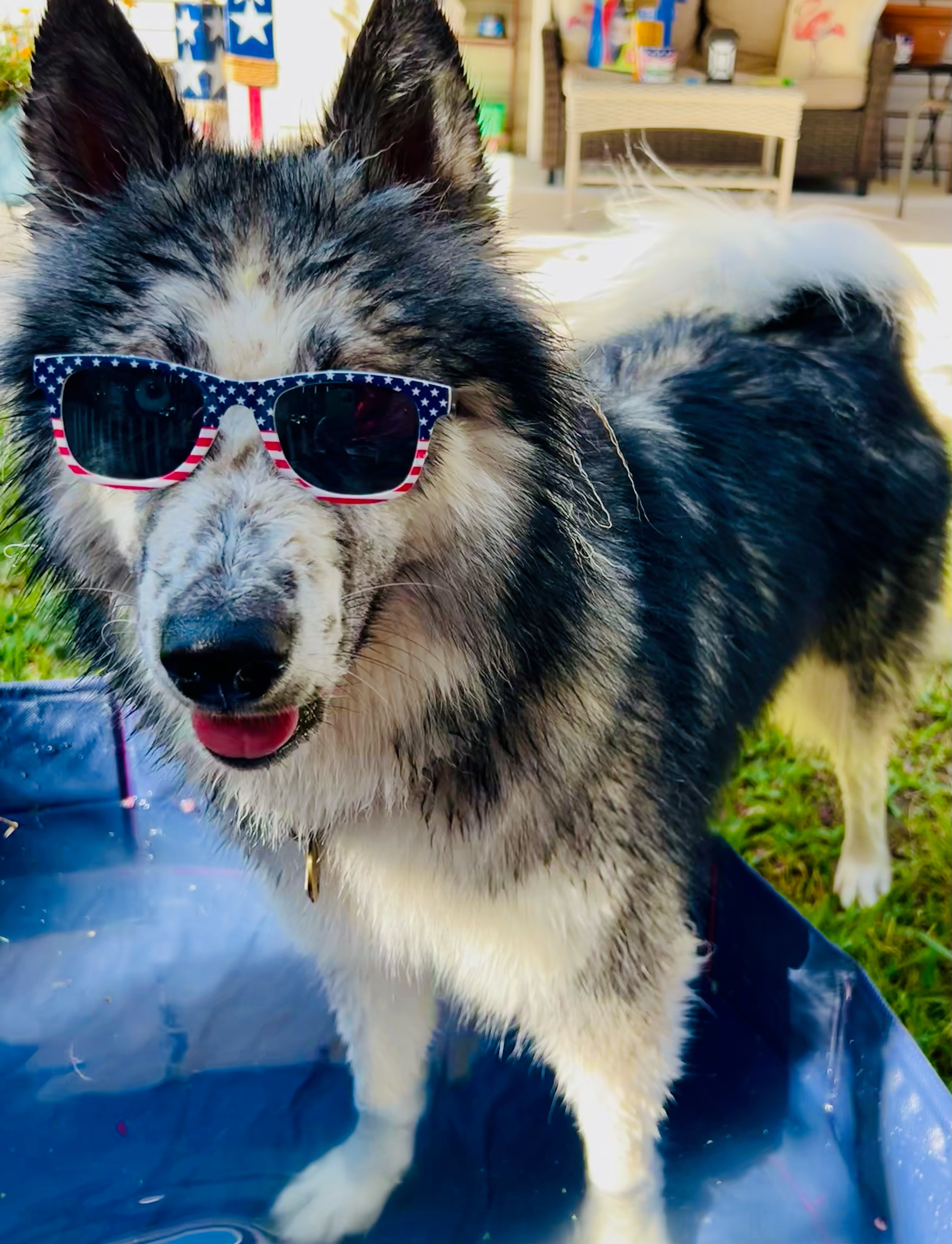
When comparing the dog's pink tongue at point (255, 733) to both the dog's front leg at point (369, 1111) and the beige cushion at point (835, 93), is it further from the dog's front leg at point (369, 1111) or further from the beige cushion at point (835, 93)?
the beige cushion at point (835, 93)

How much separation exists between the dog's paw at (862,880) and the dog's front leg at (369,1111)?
1.20 m

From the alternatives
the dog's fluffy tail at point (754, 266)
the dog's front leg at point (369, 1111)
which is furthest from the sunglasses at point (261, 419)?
the dog's fluffy tail at point (754, 266)

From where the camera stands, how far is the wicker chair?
25.4 feet

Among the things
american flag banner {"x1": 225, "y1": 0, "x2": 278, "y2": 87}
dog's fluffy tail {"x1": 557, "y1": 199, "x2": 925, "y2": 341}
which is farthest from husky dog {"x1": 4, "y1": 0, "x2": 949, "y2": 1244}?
american flag banner {"x1": 225, "y1": 0, "x2": 278, "y2": 87}

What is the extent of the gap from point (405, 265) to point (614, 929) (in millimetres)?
959

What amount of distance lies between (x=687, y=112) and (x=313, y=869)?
6.70 meters

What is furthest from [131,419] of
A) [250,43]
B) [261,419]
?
[250,43]

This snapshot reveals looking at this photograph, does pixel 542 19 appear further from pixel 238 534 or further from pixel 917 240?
pixel 238 534

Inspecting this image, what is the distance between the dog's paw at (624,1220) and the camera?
176 centimetres

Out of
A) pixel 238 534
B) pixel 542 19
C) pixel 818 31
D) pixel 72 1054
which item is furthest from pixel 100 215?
pixel 542 19

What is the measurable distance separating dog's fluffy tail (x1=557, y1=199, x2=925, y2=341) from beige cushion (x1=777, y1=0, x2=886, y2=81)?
6.58m

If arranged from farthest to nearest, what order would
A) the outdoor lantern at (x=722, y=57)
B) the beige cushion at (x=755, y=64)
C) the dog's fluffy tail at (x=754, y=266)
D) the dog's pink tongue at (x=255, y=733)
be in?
1. the beige cushion at (x=755, y=64)
2. the outdoor lantern at (x=722, y=57)
3. the dog's fluffy tail at (x=754, y=266)
4. the dog's pink tongue at (x=255, y=733)

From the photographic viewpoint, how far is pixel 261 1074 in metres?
2.18

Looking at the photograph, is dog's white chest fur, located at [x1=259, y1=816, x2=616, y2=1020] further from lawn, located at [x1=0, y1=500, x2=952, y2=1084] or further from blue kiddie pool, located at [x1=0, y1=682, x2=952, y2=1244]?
lawn, located at [x1=0, y1=500, x2=952, y2=1084]
